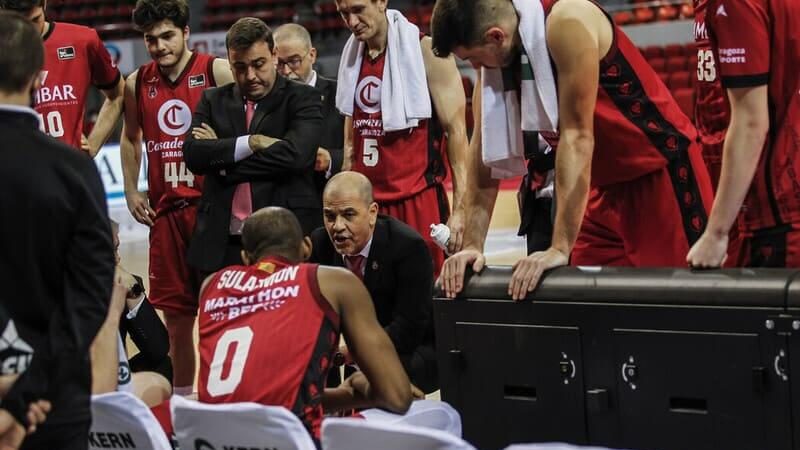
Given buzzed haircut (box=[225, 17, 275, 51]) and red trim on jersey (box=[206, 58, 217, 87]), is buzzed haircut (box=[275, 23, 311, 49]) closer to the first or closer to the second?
red trim on jersey (box=[206, 58, 217, 87])

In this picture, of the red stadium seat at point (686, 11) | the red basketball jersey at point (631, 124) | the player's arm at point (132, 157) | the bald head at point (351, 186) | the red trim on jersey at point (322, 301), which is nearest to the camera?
the red trim on jersey at point (322, 301)

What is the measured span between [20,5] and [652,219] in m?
2.82

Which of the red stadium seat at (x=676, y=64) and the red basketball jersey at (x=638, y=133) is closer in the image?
the red basketball jersey at (x=638, y=133)

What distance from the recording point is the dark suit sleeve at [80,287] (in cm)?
280

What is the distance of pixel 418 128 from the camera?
580 centimetres

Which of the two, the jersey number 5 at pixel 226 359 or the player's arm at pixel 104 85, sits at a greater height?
the player's arm at pixel 104 85

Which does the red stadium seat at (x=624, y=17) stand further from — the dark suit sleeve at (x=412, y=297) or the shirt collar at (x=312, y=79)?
the dark suit sleeve at (x=412, y=297)

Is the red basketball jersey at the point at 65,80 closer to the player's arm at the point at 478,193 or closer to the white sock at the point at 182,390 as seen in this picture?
the white sock at the point at 182,390

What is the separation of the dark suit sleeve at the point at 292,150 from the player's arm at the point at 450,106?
551 millimetres

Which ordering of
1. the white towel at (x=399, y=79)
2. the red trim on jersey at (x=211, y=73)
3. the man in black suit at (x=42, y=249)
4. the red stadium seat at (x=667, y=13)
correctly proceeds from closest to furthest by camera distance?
the man in black suit at (x=42, y=249) → the white towel at (x=399, y=79) → the red trim on jersey at (x=211, y=73) → the red stadium seat at (x=667, y=13)

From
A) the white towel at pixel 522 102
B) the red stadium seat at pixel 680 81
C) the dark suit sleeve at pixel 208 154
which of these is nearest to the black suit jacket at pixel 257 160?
the dark suit sleeve at pixel 208 154

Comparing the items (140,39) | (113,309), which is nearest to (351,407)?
(113,309)

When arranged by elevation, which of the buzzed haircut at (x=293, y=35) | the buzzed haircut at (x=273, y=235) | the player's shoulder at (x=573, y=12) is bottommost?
the buzzed haircut at (x=273, y=235)

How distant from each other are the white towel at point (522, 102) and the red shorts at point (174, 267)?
6.70 ft
